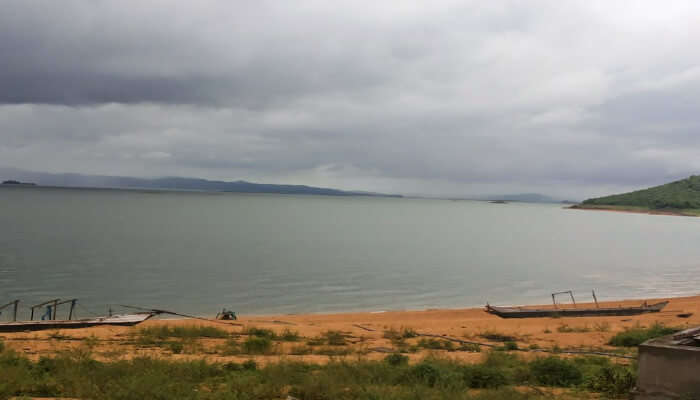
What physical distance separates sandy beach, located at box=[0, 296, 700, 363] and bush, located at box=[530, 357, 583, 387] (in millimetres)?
2721

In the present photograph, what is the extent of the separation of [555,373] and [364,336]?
9200 millimetres

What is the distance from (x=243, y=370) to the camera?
38.2 ft

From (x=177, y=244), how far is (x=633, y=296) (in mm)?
50364

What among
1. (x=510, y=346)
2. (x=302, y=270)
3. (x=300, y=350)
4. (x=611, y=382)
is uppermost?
(x=611, y=382)

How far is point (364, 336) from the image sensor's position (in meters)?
19.6

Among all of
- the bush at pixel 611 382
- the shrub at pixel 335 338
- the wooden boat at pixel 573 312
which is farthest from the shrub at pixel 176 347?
the wooden boat at pixel 573 312

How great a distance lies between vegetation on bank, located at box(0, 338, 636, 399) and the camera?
30.1 ft

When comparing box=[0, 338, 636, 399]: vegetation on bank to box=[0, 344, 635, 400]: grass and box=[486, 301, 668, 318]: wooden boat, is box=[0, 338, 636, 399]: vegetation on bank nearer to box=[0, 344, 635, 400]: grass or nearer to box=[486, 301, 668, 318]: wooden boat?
box=[0, 344, 635, 400]: grass

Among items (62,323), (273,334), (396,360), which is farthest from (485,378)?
(62,323)

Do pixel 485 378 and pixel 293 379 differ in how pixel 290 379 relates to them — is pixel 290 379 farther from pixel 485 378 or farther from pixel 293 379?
pixel 485 378

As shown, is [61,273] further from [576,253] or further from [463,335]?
[576,253]

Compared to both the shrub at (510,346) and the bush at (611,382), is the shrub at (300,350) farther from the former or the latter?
the bush at (611,382)

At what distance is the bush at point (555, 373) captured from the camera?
37.2 ft

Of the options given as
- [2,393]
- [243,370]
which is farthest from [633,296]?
[2,393]
